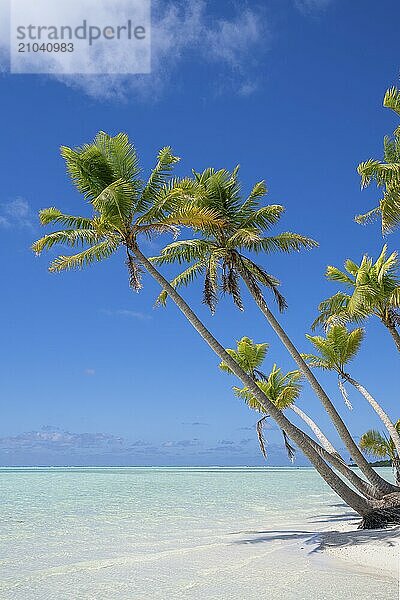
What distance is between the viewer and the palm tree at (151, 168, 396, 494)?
15.1 metres

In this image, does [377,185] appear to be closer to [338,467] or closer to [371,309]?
[371,309]

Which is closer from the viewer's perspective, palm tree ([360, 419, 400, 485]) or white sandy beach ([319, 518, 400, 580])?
white sandy beach ([319, 518, 400, 580])

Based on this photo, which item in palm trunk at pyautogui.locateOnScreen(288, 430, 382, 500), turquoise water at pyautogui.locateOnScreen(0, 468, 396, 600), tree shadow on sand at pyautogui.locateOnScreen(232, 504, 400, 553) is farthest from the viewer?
palm trunk at pyautogui.locateOnScreen(288, 430, 382, 500)

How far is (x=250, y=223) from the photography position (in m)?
16.1

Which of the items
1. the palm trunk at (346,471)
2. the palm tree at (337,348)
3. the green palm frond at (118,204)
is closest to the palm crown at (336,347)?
the palm tree at (337,348)

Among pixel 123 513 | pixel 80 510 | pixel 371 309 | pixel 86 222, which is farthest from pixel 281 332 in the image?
pixel 80 510

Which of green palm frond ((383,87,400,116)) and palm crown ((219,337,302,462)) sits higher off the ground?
green palm frond ((383,87,400,116))

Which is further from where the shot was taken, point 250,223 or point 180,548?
point 250,223

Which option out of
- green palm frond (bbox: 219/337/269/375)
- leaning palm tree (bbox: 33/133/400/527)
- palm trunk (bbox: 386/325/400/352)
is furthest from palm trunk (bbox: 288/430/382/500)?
green palm frond (bbox: 219/337/269/375)

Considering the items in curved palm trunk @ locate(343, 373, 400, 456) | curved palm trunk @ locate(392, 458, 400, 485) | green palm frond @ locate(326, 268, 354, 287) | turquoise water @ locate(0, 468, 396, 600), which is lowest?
turquoise water @ locate(0, 468, 396, 600)

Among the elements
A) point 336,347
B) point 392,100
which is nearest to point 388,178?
point 392,100

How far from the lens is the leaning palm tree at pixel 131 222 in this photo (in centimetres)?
1392

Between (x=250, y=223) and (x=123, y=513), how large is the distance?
467 inches

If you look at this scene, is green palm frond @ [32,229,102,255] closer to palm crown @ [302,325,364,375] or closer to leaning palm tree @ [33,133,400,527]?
leaning palm tree @ [33,133,400,527]
